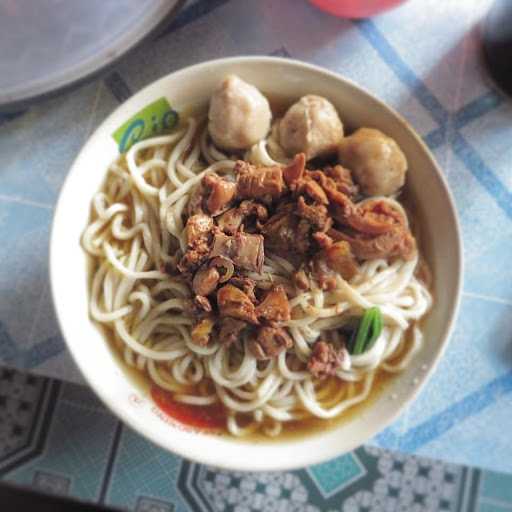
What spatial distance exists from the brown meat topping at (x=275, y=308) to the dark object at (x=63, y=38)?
0.67 metres

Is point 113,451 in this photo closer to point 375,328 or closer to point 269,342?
point 269,342

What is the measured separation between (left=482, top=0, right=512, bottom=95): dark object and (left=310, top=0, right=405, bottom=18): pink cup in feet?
0.81

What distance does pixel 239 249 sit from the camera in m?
1.35

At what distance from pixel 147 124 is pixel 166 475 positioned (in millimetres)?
870

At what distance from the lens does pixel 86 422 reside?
1.64 metres

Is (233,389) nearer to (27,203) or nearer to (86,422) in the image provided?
(86,422)

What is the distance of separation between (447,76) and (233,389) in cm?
98

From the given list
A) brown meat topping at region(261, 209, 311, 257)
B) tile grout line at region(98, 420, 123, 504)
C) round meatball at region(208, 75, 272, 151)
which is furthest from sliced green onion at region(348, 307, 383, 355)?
tile grout line at region(98, 420, 123, 504)

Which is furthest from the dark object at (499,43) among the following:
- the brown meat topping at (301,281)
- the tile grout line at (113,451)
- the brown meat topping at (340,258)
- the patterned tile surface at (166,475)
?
the tile grout line at (113,451)

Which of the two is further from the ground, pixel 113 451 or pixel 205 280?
pixel 205 280

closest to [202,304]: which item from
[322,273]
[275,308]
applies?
[275,308]

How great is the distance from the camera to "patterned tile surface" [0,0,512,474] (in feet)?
5.35

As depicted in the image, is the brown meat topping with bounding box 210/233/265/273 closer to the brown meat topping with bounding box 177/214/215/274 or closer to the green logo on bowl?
the brown meat topping with bounding box 177/214/215/274

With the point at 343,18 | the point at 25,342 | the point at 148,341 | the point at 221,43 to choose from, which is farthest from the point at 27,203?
the point at 343,18
